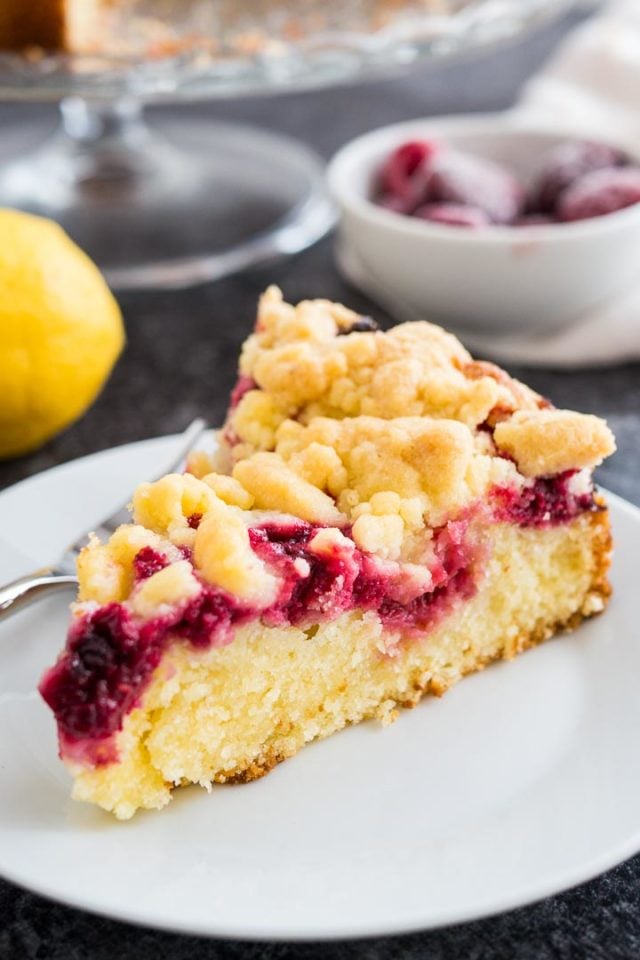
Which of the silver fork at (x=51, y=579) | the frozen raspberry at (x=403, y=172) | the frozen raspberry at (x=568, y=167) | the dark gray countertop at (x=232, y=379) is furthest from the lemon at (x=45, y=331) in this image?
the frozen raspberry at (x=568, y=167)

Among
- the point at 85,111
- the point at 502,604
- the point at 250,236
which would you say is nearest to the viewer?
the point at 502,604

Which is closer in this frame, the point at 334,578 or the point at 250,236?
the point at 334,578

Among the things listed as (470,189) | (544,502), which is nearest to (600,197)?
(470,189)

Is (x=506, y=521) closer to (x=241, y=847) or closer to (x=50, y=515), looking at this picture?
(x=241, y=847)

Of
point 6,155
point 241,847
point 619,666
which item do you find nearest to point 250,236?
point 6,155

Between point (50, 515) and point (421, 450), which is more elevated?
point (421, 450)

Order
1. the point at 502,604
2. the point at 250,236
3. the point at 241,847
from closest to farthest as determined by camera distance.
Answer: the point at 241,847, the point at 502,604, the point at 250,236

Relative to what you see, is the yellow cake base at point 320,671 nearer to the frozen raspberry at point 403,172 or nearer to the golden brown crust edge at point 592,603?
the golden brown crust edge at point 592,603
